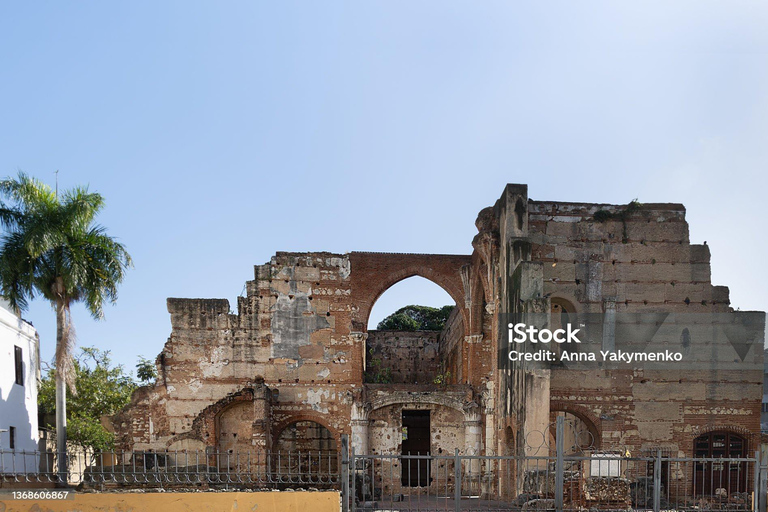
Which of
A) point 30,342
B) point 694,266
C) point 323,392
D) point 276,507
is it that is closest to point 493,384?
point 323,392

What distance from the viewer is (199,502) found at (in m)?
10.5

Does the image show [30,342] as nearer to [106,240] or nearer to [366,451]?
[106,240]

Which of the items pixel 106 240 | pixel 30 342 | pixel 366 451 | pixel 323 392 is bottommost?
pixel 366 451

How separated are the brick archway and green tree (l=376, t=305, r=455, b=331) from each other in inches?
909

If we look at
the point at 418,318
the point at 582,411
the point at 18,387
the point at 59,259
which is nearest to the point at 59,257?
the point at 59,259

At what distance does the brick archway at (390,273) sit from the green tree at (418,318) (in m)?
23.1

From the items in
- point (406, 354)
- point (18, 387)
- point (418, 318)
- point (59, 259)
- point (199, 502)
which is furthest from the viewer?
point (418, 318)

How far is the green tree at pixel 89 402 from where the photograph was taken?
88.2ft

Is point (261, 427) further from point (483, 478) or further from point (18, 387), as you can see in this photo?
point (18, 387)

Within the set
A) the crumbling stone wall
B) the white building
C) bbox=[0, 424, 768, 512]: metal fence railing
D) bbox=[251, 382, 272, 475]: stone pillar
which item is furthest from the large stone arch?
the white building

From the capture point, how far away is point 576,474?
15.3 m

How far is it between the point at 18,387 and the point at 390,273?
1222 cm

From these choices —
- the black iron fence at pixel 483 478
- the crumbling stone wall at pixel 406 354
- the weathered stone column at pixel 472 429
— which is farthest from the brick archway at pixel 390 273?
the crumbling stone wall at pixel 406 354

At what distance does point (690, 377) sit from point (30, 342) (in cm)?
2103
